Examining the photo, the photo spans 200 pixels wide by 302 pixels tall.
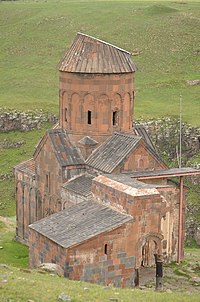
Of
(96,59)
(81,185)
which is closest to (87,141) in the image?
(81,185)

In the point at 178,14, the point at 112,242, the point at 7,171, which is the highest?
the point at 178,14

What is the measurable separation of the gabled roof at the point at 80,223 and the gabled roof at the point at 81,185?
0.97 m

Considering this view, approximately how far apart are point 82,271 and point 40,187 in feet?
23.2

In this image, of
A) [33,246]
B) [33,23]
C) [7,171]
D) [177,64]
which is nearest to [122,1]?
[33,23]

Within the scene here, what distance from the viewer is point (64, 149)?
25.6 m

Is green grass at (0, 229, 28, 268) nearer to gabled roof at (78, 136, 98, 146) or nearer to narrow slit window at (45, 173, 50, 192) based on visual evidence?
narrow slit window at (45, 173, 50, 192)

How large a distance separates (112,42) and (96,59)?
28.6m

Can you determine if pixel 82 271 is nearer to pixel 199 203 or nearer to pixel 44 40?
pixel 199 203

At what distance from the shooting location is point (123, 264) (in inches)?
824

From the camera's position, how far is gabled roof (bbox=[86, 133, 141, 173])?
24.0 m

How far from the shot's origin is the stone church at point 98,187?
814 inches

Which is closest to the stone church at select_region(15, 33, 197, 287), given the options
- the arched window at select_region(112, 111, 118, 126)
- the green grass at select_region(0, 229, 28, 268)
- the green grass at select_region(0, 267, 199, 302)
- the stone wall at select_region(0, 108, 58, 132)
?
the arched window at select_region(112, 111, 118, 126)

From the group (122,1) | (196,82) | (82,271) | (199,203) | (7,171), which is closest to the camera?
(82,271)

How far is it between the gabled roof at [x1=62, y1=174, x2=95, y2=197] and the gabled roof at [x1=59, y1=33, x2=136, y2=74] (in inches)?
154
